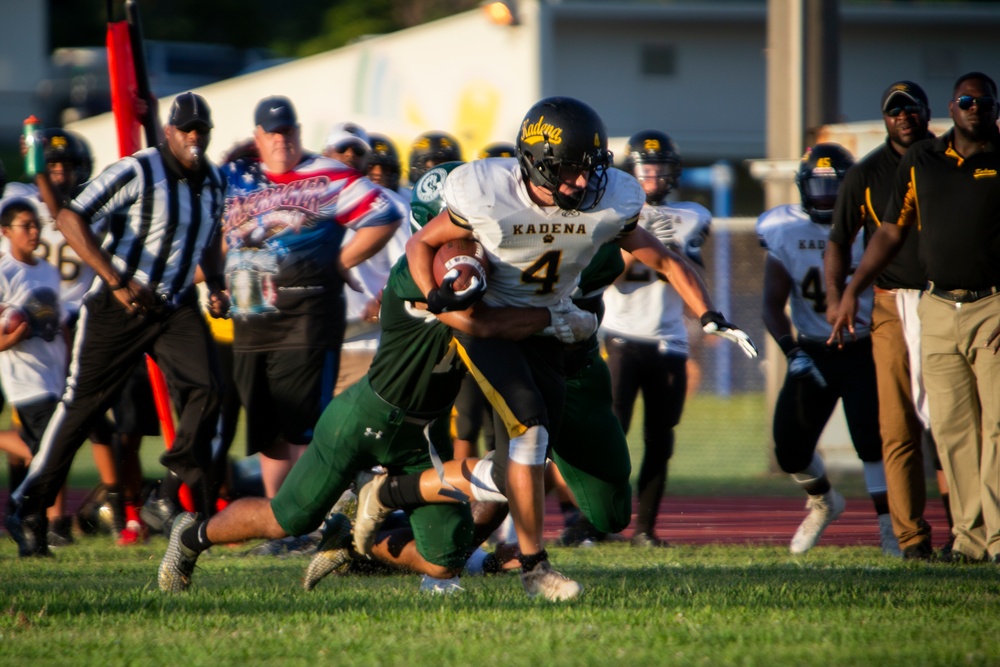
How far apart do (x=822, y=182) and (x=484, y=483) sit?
3.03 metres

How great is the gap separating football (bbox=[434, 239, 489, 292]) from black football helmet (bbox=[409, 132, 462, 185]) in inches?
133

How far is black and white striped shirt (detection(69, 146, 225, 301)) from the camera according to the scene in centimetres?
664

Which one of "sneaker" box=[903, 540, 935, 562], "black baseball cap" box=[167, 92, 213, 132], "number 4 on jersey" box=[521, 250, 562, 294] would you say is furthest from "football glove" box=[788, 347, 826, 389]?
"black baseball cap" box=[167, 92, 213, 132]

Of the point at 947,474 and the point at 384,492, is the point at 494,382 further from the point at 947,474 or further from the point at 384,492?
the point at 947,474

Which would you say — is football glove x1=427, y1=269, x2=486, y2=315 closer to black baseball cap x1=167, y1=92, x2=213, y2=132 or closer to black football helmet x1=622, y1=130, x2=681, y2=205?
black baseball cap x1=167, y1=92, x2=213, y2=132

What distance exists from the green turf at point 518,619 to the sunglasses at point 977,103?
2.02 meters

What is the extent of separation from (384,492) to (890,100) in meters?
3.26

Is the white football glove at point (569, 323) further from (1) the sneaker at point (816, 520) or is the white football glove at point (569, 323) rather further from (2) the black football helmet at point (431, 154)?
(2) the black football helmet at point (431, 154)

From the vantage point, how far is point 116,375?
674cm

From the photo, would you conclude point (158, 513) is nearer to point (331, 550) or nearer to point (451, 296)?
point (331, 550)

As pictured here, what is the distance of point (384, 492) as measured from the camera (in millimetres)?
5387

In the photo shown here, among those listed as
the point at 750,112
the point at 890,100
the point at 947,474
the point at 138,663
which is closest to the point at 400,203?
the point at 890,100

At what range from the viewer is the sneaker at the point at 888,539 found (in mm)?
6742

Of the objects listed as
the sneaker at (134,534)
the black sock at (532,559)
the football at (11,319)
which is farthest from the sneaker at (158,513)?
the black sock at (532,559)
